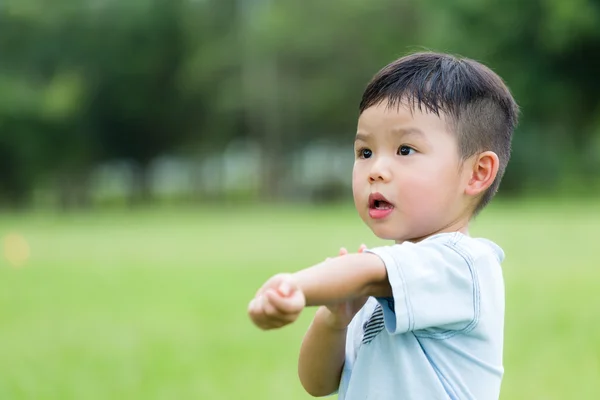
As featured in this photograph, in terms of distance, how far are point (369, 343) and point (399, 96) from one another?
1.55 ft

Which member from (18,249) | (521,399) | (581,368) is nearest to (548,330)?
(581,368)

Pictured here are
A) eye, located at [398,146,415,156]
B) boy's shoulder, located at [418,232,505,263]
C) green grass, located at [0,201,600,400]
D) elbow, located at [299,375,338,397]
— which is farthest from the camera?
green grass, located at [0,201,600,400]

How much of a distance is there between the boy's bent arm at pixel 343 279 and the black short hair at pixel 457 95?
15.1 inches

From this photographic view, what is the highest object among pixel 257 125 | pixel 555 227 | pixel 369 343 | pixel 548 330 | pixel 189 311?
pixel 369 343

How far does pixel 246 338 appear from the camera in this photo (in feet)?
18.2

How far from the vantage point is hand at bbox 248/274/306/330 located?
1.42 meters

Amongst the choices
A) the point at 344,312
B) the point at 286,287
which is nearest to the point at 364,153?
the point at 344,312

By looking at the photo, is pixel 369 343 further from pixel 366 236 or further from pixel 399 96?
pixel 366 236

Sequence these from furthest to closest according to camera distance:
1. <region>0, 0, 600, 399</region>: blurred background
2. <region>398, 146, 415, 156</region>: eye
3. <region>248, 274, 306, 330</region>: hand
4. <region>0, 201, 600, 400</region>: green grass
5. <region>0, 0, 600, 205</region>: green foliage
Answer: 1. <region>0, 0, 600, 205</region>: green foliage
2. <region>0, 0, 600, 399</region>: blurred background
3. <region>0, 201, 600, 400</region>: green grass
4. <region>398, 146, 415, 156</region>: eye
5. <region>248, 274, 306, 330</region>: hand

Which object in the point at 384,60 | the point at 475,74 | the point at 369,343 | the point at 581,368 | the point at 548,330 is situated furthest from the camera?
the point at 384,60

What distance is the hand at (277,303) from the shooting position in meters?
1.42

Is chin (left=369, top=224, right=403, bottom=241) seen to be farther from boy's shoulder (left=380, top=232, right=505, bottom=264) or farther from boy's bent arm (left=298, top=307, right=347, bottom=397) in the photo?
boy's bent arm (left=298, top=307, right=347, bottom=397)

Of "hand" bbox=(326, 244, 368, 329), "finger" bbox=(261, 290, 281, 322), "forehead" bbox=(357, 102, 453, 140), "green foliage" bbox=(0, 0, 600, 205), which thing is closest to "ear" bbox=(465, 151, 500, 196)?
"forehead" bbox=(357, 102, 453, 140)

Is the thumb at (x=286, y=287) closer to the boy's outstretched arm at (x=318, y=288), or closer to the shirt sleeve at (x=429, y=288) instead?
the boy's outstretched arm at (x=318, y=288)
